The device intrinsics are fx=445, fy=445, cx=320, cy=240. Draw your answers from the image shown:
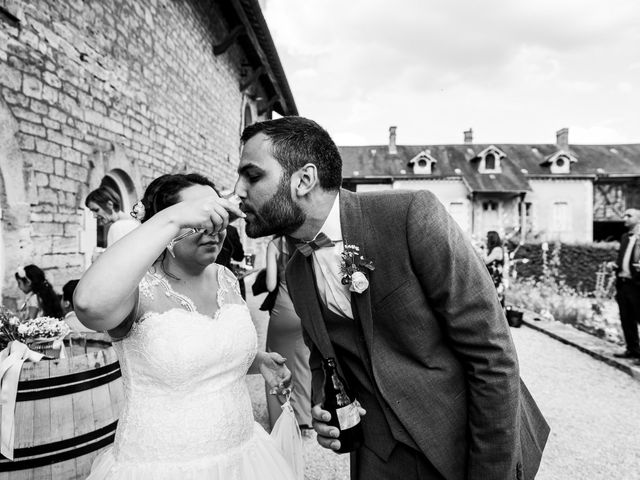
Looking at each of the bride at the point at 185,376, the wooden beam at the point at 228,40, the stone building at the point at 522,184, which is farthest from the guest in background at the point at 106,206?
the stone building at the point at 522,184

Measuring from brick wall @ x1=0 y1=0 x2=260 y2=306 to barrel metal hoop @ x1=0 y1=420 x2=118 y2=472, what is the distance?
2920 mm

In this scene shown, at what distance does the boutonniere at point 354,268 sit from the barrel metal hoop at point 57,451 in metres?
1.74

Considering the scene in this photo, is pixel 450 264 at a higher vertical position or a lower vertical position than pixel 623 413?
higher

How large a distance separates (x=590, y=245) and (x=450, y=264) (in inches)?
818

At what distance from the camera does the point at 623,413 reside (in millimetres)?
4660

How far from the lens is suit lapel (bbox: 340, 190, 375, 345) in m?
1.53

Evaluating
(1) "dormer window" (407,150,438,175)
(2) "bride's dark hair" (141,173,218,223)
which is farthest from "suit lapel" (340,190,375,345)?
(1) "dormer window" (407,150,438,175)

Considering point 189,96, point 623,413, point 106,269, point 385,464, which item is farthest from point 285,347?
point 189,96

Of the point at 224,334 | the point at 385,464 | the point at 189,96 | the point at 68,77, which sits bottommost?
the point at 385,464

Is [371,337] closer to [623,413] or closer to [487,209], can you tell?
[623,413]

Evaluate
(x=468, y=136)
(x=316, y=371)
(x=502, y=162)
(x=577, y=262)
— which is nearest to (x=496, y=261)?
(x=316, y=371)

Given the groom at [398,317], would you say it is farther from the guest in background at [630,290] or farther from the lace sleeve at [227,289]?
the guest in background at [630,290]

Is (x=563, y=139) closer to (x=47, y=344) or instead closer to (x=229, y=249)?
(x=229, y=249)

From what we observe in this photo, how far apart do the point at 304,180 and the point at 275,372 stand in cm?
110
